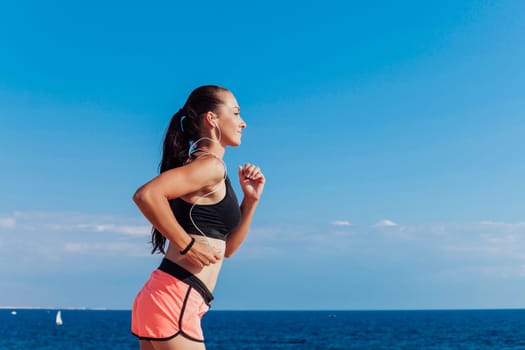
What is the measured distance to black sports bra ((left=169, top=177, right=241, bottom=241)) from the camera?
11.0 ft

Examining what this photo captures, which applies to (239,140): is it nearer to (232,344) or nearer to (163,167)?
(163,167)

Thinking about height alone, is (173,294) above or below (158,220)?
below

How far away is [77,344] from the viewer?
283 ft

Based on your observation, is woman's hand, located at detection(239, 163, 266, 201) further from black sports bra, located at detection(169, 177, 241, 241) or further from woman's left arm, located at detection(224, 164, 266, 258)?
black sports bra, located at detection(169, 177, 241, 241)

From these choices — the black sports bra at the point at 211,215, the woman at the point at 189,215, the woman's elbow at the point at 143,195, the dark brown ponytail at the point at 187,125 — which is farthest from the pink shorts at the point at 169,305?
the dark brown ponytail at the point at 187,125

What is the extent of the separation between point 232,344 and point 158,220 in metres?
86.3

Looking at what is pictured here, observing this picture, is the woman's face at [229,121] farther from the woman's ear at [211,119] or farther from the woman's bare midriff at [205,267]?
the woman's bare midriff at [205,267]

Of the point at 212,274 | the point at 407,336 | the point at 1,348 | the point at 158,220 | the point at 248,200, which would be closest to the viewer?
the point at 158,220

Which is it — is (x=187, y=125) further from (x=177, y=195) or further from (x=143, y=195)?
(x=143, y=195)

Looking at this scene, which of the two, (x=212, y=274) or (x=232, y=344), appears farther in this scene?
(x=232, y=344)

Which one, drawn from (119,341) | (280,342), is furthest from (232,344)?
(119,341)

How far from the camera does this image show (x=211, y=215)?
11.1 feet

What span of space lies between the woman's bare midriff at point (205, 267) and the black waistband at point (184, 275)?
0.05 feet

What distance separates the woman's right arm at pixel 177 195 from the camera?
3084 mm
